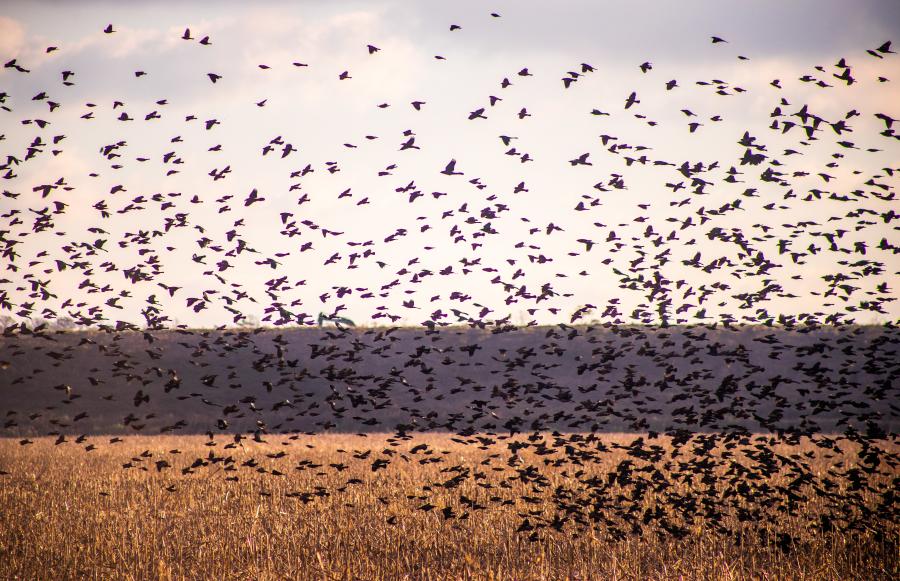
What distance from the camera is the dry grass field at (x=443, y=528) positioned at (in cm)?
943

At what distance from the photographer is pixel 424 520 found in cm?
1192

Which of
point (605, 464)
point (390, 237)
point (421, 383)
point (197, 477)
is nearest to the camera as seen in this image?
point (390, 237)

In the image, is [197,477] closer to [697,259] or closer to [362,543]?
[362,543]

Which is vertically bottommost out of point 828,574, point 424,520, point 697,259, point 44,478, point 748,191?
point 44,478

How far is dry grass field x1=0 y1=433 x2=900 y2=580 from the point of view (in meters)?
9.43

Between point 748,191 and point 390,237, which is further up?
point 748,191

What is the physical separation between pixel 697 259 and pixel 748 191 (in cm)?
135

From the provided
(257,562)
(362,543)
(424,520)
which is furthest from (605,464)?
(257,562)

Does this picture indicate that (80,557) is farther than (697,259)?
No

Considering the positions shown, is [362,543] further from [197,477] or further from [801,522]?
[197,477]

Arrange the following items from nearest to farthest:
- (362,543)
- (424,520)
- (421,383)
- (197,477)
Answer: (362,543) < (424,520) < (197,477) < (421,383)

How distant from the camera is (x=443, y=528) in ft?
37.5

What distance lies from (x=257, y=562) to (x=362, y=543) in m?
1.44

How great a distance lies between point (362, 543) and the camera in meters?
10.6
